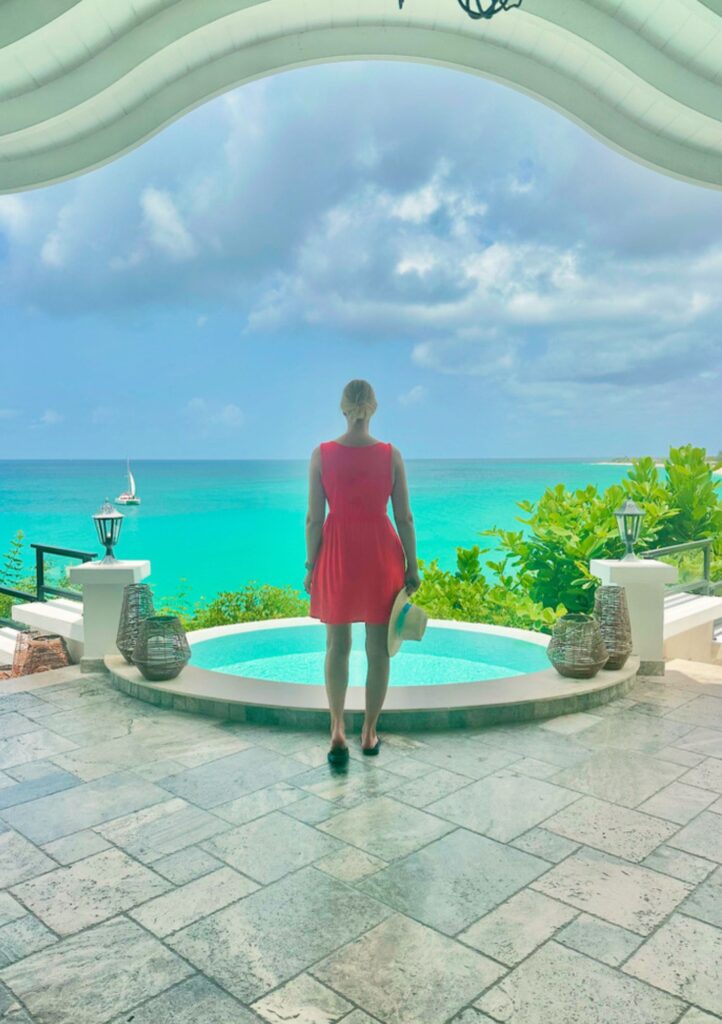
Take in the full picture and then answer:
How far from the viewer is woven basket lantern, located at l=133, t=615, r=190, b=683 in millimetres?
3924

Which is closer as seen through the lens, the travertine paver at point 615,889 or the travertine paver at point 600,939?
the travertine paver at point 600,939

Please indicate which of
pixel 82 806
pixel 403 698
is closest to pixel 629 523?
pixel 403 698

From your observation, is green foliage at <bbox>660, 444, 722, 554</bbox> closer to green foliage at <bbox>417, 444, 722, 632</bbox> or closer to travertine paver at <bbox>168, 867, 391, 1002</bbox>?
green foliage at <bbox>417, 444, 722, 632</bbox>

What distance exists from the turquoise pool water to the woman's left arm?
7.40 feet

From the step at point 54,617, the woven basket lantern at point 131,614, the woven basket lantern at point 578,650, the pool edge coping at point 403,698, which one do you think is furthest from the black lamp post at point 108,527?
the woven basket lantern at point 578,650

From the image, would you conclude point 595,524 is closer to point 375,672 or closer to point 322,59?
point 375,672

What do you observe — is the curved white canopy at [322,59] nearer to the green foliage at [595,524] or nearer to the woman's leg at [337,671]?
the green foliage at [595,524]

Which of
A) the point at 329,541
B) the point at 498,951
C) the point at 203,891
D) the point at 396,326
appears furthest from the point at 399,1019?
the point at 396,326

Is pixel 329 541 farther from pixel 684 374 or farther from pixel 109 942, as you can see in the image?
pixel 684 374

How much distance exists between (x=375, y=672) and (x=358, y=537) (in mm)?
543

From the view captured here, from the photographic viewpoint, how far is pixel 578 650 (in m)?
3.94

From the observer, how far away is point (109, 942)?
1910mm

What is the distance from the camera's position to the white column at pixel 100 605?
446cm

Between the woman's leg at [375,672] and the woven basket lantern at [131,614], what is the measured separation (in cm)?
159
